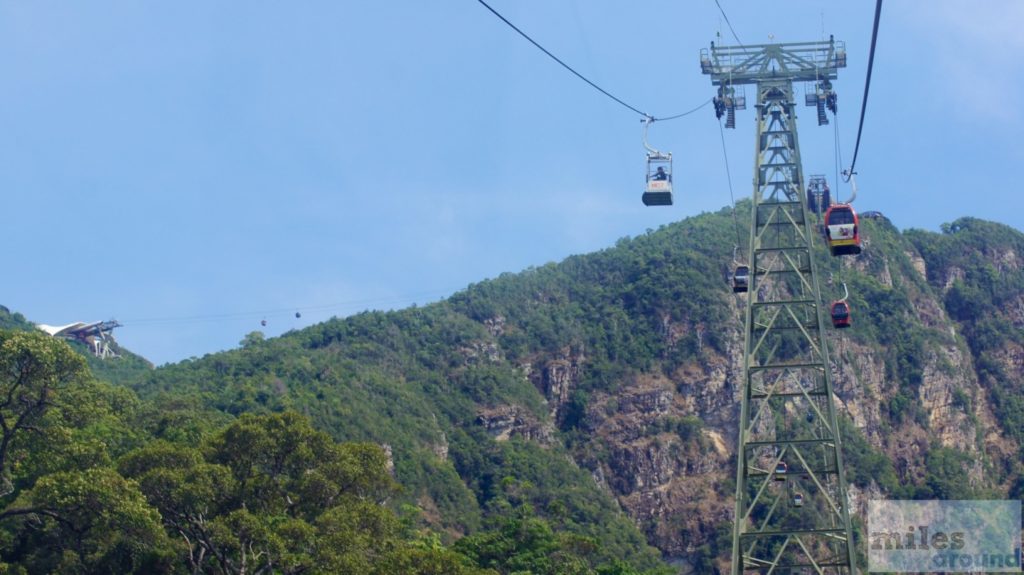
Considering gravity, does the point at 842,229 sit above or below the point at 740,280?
above

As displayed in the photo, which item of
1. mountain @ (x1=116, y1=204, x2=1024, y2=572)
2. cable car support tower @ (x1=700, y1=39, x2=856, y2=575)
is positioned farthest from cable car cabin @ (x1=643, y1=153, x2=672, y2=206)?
mountain @ (x1=116, y1=204, x2=1024, y2=572)

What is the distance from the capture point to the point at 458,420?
447ft

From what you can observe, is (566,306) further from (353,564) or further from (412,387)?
(353,564)

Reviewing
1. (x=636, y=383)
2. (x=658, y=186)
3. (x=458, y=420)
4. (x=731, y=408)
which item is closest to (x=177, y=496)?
(x=658, y=186)

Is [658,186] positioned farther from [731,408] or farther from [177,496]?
[731,408]

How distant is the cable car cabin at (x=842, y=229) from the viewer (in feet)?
136

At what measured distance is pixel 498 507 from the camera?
118 m

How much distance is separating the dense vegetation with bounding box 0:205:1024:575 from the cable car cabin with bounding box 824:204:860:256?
15.4m

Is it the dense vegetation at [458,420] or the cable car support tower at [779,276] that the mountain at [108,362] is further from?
the cable car support tower at [779,276]

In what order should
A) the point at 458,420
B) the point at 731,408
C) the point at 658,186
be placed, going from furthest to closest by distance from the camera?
the point at 731,408 < the point at 458,420 < the point at 658,186

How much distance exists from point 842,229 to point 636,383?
103253 mm

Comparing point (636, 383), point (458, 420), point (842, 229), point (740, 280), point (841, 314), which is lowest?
point (841, 314)

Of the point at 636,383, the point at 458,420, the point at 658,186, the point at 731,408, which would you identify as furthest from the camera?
the point at 636,383

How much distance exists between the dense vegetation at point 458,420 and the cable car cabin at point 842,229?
608 inches
